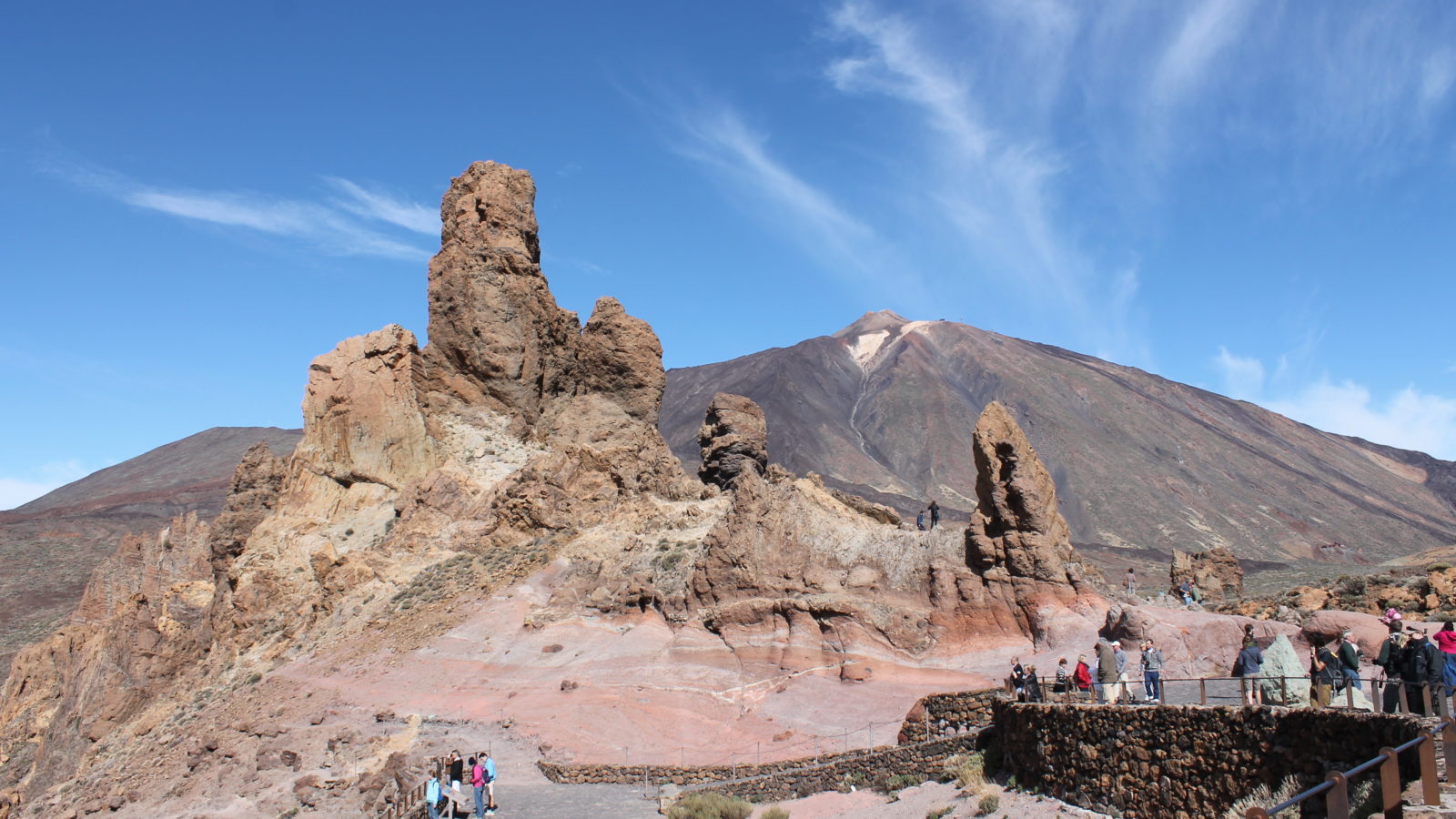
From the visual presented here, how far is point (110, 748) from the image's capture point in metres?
27.6

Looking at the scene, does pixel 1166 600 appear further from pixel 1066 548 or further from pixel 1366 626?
pixel 1366 626

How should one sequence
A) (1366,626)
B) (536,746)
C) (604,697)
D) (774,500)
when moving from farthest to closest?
(774,500)
(604,697)
(536,746)
(1366,626)

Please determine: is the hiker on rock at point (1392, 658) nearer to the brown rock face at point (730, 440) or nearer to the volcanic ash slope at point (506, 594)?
the volcanic ash slope at point (506, 594)

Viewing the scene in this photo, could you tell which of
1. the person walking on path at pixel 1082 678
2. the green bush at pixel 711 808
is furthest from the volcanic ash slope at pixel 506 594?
the person walking on path at pixel 1082 678

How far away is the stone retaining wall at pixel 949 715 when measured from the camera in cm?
1791

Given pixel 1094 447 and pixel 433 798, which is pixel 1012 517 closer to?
pixel 433 798

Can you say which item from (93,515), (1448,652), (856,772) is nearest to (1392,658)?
(1448,652)

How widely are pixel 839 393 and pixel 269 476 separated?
129m

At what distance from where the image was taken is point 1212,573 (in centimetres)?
4456

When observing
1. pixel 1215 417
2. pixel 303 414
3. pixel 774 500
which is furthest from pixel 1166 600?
pixel 1215 417

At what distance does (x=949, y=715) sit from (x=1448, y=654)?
858cm

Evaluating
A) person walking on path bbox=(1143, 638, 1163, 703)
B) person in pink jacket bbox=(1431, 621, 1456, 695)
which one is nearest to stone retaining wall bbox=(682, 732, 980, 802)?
person walking on path bbox=(1143, 638, 1163, 703)

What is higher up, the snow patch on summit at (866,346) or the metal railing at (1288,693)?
the snow patch on summit at (866,346)

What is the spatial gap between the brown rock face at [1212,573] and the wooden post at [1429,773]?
3641 cm
